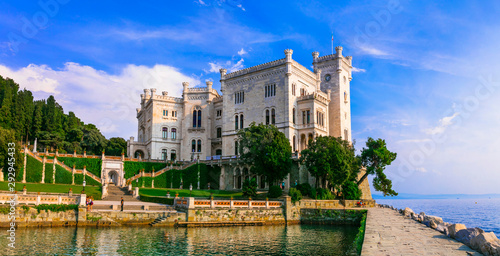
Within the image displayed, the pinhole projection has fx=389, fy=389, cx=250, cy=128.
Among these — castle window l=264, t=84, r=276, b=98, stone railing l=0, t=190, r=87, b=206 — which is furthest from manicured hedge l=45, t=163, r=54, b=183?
castle window l=264, t=84, r=276, b=98

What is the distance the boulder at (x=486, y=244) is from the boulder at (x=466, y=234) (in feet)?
2.22

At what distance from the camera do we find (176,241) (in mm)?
23625

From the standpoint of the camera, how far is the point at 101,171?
53.5 m

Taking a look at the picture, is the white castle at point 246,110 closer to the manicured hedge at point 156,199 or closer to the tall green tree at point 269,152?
the tall green tree at point 269,152

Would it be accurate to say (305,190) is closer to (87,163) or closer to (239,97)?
(239,97)

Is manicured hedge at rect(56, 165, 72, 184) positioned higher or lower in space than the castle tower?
lower

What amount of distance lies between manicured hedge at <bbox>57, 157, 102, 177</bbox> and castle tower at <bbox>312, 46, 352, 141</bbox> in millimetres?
35202

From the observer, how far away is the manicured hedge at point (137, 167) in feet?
184

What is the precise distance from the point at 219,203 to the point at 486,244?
23.4 m

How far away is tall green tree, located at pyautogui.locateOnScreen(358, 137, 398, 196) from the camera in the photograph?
47.9 metres

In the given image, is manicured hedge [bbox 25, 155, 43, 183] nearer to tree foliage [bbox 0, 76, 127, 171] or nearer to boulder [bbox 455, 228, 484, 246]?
tree foliage [bbox 0, 76, 127, 171]

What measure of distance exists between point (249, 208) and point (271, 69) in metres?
28.0

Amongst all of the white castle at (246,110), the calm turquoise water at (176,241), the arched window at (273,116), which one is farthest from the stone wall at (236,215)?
the arched window at (273,116)

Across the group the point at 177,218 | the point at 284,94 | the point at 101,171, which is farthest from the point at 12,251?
the point at 284,94
